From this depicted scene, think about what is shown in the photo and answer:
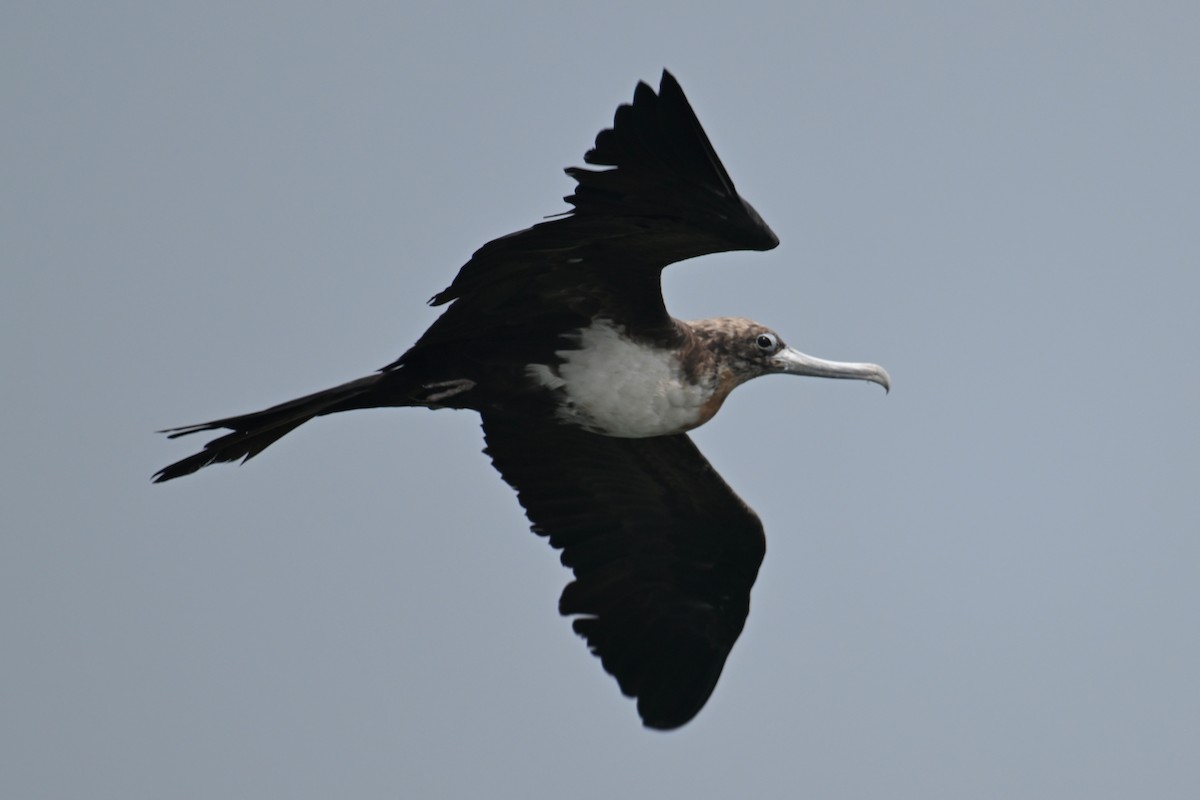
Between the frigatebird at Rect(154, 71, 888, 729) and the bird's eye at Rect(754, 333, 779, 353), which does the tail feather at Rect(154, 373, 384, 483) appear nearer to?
the frigatebird at Rect(154, 71, 888, 729)

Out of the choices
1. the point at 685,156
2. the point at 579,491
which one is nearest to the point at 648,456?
the point at 579,491

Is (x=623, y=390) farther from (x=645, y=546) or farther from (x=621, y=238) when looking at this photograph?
(x=645, y=546)

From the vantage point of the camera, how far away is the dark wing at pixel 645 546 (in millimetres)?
8344

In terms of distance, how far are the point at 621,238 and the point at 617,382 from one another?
2.34 feet

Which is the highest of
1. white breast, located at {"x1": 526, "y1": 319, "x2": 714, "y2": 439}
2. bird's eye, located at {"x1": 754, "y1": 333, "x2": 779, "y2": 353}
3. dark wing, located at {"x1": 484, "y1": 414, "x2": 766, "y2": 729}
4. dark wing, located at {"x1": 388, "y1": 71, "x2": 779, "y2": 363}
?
dark wing, located at {"x1": 388, "y1": 71, "x2": 779, "y2": 363}

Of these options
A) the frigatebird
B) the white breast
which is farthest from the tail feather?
the white breast

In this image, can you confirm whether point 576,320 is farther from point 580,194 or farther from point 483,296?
point 580,194

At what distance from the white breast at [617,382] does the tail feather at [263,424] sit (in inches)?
28.4

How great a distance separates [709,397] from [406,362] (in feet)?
4.27

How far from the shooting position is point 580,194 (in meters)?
6.71

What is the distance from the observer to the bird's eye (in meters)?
7.89

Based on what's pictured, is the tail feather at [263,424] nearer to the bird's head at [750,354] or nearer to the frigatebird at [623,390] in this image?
the frigatebird at [623,390]

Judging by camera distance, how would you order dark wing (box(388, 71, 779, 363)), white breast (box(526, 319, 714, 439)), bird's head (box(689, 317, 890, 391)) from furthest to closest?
bird's head (box(689, 317, 890, 391)) → white breast (box(526, 319, 714, 439)) → dark wing (box(388, 71, 779, 363))

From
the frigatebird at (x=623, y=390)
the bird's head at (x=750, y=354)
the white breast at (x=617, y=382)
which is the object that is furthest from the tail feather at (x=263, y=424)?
the bird's head at (x=750, y=354)
